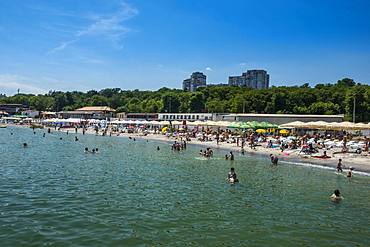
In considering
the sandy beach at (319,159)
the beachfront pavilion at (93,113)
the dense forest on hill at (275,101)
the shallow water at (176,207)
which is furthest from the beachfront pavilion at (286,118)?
the beachfront pavilion at (93,113)

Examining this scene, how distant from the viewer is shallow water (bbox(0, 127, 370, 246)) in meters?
12.7

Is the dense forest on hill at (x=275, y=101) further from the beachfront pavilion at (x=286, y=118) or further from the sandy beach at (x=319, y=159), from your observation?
the sandy beach at (x=319, y=159)

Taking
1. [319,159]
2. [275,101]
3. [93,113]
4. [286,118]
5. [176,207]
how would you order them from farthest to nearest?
1. [93,113]
2. [275,101]
3. [286,118]
4. [319,159]
5. [176,207]

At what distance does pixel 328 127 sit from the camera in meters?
42.7

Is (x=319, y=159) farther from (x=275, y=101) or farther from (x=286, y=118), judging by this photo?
(x=275, y=101)

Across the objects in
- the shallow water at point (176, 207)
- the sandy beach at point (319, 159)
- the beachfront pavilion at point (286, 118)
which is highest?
the beachfront pavilion at point (286, 118)

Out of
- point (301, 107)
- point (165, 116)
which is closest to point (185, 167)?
point (301, 107)

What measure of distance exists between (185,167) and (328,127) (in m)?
20.9

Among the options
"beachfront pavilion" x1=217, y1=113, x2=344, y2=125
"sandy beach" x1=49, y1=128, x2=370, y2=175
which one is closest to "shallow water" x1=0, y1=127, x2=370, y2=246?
"sandy beach" x1=49, y1=128, x2=370, y2=175

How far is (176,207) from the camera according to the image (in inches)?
654

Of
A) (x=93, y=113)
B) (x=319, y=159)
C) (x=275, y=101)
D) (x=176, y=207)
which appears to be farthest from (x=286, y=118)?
(x=93, y=113)

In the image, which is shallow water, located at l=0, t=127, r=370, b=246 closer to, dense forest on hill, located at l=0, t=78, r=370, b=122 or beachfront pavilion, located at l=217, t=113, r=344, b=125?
beachfront pavilion, located at l=217, t=113, r=344, b=125

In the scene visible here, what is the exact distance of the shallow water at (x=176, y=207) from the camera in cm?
1269

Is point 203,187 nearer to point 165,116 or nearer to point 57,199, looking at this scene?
point 57,199
